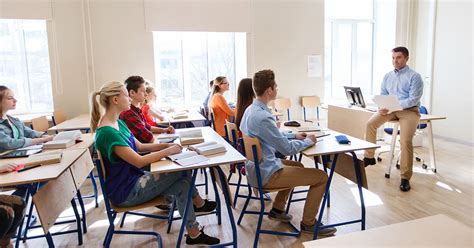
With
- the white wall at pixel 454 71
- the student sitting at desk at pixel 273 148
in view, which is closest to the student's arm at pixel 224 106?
the student sitting at desk at pixel 273 148

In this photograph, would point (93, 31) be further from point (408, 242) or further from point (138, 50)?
→ point (408, 242)

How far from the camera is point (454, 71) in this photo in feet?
19.8

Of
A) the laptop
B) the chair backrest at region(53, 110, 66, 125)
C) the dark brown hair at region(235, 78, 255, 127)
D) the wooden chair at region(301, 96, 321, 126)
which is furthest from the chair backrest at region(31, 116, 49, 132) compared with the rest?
the wooden chair at region(301, 96, 321, 126)

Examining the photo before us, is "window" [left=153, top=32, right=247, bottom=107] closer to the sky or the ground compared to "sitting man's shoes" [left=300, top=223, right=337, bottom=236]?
closer to the sky

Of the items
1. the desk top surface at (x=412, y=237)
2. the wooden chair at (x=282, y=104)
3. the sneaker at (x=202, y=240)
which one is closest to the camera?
the desk top surface at (x=412, y=237)

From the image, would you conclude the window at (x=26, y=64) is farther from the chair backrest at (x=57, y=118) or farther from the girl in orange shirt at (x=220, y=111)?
the girl in orange shirt at (x=220, y=111)

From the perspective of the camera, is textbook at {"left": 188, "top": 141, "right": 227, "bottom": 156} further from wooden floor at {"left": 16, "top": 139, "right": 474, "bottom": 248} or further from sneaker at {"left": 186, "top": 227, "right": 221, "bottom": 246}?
wooden floor at {"left": 16, "top": 139, "right": 474, "bottom": 248}

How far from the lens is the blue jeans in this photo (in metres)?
2.22

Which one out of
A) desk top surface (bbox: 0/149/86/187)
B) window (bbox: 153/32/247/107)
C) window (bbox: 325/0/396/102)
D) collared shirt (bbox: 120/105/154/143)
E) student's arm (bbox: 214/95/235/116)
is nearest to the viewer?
desk top surface (bbox: 0/149/86/187)

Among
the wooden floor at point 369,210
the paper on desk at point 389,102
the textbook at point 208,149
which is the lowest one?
the wooden floor at point 369,210

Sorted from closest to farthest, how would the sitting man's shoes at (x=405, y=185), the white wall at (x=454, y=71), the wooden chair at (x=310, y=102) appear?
the sitting man's shoes at (x=405, y=185) → the white wall at (x=454, y=71) → the wooden chair at (x=310, y=102)

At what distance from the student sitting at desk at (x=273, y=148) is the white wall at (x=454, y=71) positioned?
15.2 ft

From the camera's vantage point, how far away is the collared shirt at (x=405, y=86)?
150 inches

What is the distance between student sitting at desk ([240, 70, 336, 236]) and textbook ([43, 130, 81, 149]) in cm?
151
